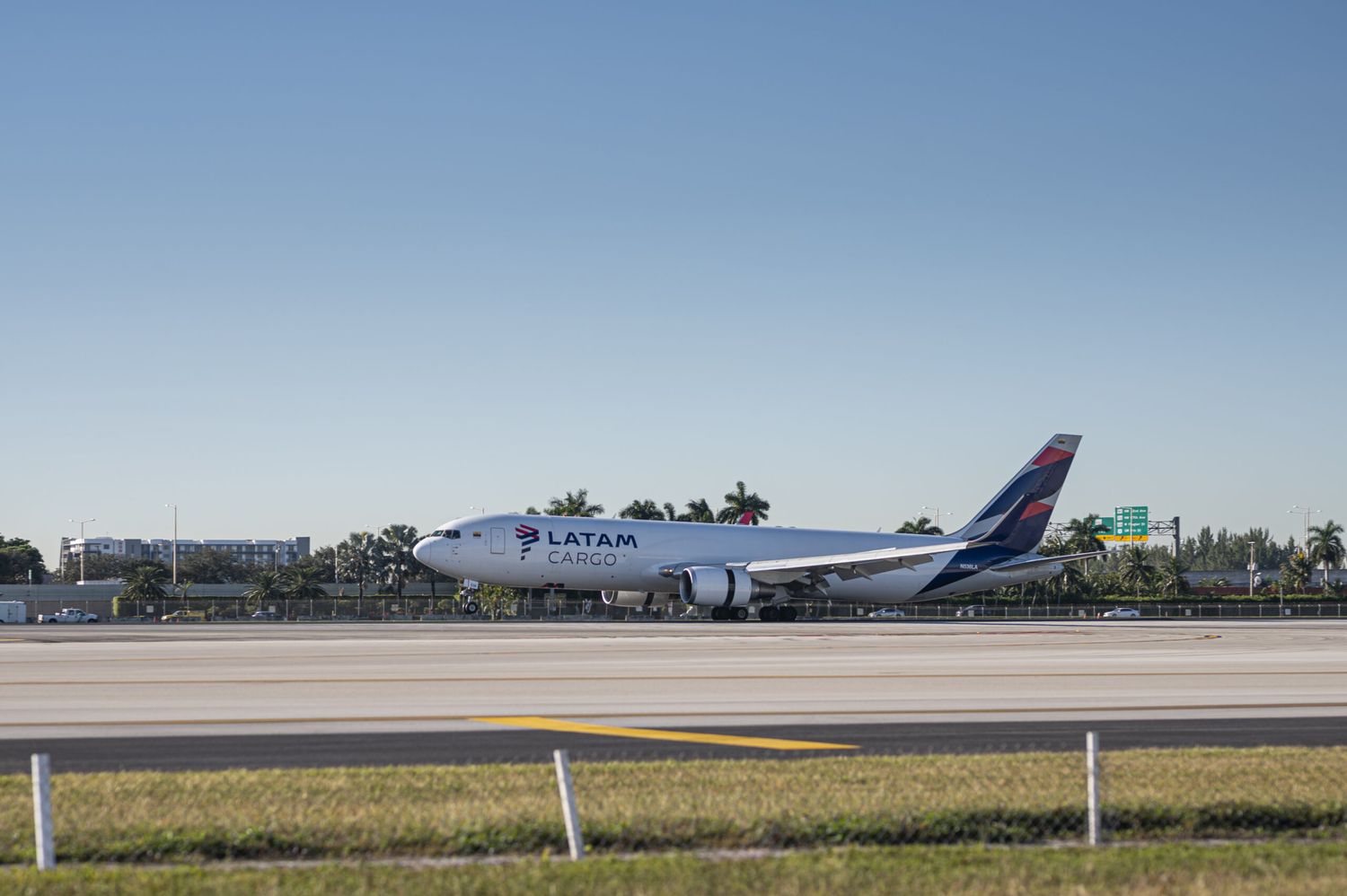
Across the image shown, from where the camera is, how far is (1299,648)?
3884 centimetres

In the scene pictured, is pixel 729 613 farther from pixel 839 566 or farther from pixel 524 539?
pixel 524 539

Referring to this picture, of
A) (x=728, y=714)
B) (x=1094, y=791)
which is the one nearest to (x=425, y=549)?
(x=728, y=714)

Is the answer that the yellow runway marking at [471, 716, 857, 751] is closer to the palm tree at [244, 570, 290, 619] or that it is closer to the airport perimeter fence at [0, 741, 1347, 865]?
the airport perimeter fence at [0, 741, 1347, 865]

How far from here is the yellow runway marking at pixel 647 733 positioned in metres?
16.1

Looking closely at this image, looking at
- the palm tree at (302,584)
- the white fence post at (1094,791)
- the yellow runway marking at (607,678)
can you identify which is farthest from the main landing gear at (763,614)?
the palm tree at (302,584)

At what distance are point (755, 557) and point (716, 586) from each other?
20.3 feet

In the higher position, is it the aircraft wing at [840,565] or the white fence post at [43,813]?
the white fence post at [43,813]

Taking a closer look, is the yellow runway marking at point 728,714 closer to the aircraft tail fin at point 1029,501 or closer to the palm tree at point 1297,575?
the aircraft tail fin at point 1029,501

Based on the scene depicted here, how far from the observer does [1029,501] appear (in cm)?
6938

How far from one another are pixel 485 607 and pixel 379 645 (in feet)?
212

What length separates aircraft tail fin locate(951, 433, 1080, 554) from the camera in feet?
227

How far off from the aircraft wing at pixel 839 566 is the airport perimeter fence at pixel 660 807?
47738mm

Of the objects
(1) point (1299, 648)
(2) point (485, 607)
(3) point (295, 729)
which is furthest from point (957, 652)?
(2) point (485, 607)

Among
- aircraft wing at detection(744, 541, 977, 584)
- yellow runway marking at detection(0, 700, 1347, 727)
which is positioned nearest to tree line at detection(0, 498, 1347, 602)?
aircraft wing at detection(744, 541, 977, 584)
